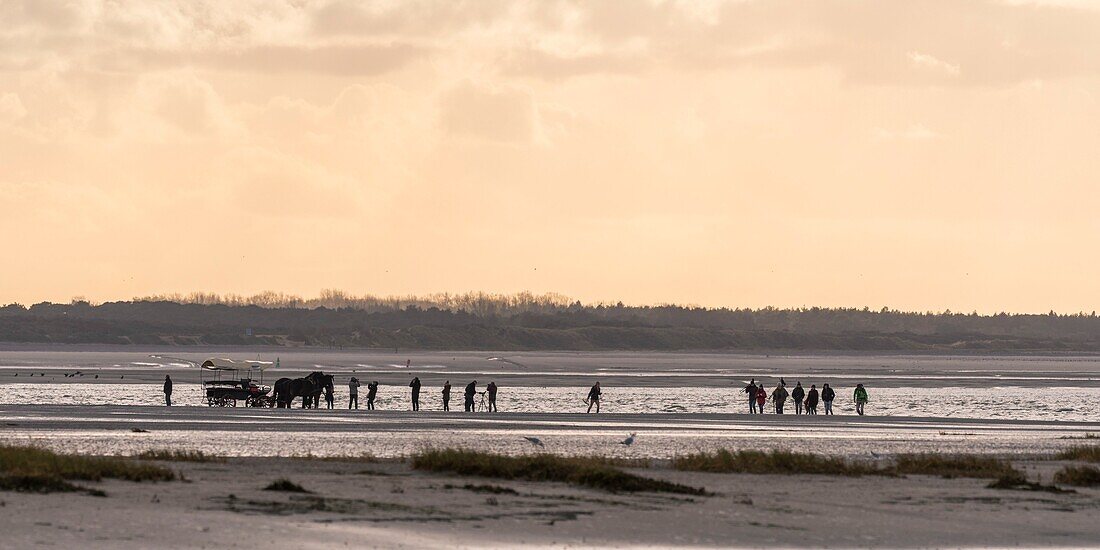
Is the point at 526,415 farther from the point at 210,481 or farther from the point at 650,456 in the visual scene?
the point at 210,481

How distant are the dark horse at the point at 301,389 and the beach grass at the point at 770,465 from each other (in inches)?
1242

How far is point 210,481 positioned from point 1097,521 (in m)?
13.5

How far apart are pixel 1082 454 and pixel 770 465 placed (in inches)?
421

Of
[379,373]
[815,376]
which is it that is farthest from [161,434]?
[815,376]

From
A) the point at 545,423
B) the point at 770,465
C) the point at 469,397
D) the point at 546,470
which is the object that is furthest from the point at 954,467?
the point at 469,397

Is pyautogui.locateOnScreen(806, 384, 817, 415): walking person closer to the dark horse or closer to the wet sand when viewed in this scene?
the wet sand

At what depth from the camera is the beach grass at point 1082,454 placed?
3512 cm

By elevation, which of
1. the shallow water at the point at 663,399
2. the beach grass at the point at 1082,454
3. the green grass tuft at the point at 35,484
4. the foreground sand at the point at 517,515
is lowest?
the foreground sand at the point at 517,515

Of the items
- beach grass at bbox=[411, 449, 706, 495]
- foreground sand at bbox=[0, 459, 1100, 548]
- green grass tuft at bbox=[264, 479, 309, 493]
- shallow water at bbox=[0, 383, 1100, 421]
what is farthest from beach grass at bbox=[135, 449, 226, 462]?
shallow water at bbox=[0, 383, 1100, 421]

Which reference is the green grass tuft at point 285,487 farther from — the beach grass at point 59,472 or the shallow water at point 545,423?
the shallow water at point 545,423

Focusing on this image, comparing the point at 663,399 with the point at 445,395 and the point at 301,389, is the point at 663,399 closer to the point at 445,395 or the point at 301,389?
the point at 445,395

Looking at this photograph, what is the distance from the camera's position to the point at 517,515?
20844 mm

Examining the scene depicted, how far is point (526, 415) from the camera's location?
56438 millimetres

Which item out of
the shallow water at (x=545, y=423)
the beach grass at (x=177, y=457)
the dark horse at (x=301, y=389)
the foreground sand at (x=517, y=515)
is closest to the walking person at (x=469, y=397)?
the shallow water at (x=545, y=423)
